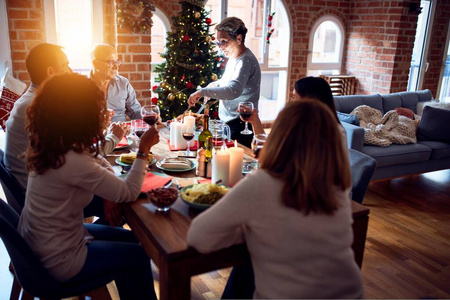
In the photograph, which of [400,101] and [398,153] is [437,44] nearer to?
[400,101]

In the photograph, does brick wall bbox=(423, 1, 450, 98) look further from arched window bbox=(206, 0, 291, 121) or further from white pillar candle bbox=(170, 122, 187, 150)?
white pillar candle bbox=(170, 122, 187, 150)

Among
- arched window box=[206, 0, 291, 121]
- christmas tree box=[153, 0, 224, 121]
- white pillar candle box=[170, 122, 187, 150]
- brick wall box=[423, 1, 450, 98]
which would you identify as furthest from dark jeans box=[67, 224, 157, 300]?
brick wall box=[423, 1, 450, 98]

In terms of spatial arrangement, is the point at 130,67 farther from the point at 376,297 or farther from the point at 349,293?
the point at 349,293

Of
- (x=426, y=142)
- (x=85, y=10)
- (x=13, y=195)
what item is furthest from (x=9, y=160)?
(x=426, y=142)

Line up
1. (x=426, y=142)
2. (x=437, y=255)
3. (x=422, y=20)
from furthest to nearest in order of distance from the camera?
1. (x=422, y=20)
2. (x=426, y=142)
3. (x=437, y=255)

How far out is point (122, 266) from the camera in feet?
5.11

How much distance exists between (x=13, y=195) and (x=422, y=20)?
262 inches

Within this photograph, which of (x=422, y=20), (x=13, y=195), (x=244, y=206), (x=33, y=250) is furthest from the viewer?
(x=422, y=20)

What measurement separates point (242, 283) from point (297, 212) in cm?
85

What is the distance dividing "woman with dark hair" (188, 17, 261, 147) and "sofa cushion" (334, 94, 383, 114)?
1.49 metres

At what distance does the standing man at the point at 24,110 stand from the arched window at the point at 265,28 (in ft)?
12.3

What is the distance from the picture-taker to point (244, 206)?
1087mm

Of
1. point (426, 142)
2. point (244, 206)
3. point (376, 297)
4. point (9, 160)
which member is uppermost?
point (244, 206)

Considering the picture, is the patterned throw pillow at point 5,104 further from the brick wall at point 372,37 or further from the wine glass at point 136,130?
the brick wall at point 372,37
